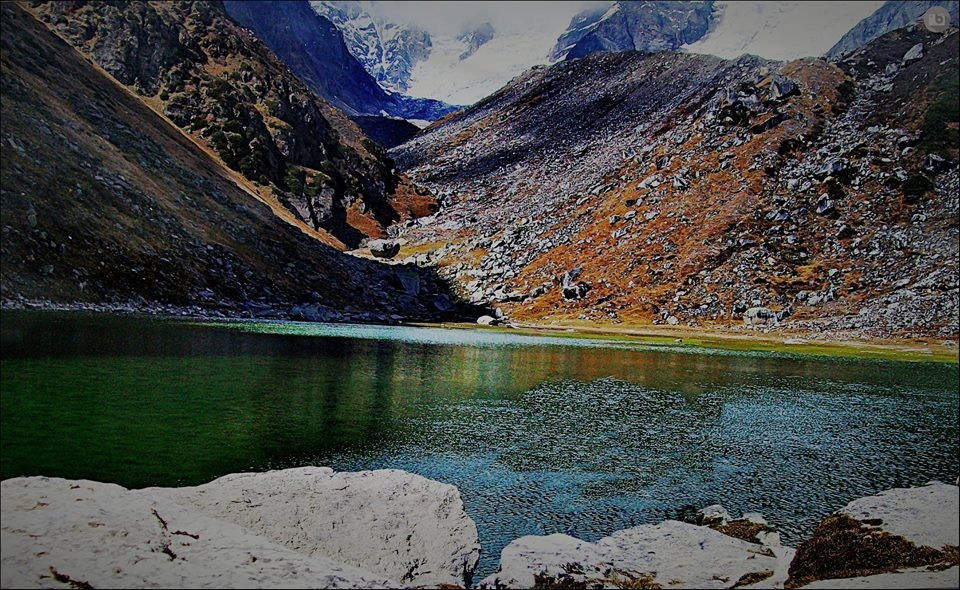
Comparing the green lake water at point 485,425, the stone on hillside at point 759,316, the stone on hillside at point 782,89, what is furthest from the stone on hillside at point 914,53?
the green lake water at point 485,425

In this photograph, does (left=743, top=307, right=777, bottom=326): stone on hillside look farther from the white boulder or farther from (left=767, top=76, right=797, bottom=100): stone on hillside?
the white boulder

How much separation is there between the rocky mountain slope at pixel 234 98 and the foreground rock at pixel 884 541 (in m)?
121

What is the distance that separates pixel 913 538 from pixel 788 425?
22.3 meters

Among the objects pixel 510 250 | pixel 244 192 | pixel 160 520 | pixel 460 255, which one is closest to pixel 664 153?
pixel 510 250

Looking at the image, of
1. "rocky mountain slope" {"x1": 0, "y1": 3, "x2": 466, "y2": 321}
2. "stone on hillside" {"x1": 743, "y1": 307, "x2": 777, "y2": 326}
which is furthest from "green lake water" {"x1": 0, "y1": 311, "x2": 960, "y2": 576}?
"stone on hillside" {"x1": 743, "y1": 307, "x2": 777, "y2": 326}

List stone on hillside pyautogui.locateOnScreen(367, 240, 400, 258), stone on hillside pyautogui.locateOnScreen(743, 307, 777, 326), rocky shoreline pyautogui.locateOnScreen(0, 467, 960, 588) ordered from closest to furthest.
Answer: rocky shoreline pyautogui.locateOnScreen(0, 467, 960, 588) < stone on hillside pyautogui.locateOnScreen(743, 307, 777, 326) < stone on hillside pyautogui.locateOnScreen(367, 240, 400, 258)

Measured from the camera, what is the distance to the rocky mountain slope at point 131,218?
5556 centimetres

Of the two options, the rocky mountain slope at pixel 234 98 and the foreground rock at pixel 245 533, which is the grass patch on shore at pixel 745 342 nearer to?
the rocky mountain slope at pixel 234 98

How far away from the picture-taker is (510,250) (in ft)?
454

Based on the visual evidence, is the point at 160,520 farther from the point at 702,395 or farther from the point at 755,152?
the point at 755,152

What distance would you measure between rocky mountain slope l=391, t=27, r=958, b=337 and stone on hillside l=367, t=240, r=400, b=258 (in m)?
9.23

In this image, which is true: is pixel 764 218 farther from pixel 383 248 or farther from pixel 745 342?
pixel 383 248

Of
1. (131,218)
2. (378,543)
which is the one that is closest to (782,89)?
(131,218)

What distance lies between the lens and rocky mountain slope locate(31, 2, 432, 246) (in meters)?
116
